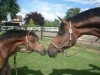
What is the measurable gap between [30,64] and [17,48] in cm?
456

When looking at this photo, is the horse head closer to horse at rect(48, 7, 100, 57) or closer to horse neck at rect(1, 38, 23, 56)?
horse at rect(48, 7, 100, 57)

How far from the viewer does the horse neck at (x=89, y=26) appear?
6715 mm

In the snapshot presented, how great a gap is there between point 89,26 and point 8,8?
1743 inches

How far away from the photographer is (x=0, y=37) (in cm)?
774

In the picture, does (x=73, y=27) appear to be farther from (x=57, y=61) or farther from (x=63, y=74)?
(x=57, y=61)

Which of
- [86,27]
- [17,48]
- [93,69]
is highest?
[86,27]

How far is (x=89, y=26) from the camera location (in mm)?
6836

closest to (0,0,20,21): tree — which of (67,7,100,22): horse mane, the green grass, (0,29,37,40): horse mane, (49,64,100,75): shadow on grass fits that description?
the green grass

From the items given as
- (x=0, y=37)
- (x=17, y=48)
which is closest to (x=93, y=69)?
(x=17, y=48)

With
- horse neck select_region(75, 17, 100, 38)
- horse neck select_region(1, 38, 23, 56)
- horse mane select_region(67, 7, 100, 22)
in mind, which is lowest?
horse neck select_region(1, 38, 23, 56)

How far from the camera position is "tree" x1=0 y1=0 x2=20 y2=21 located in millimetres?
48000

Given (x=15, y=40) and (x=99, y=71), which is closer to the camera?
(x=15, y=40)

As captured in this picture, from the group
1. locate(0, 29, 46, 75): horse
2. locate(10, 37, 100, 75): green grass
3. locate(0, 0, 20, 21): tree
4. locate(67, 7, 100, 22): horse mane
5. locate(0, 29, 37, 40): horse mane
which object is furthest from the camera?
locate(0, 0, 20, 21): tree

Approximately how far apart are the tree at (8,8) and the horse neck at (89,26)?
42.3 meters
